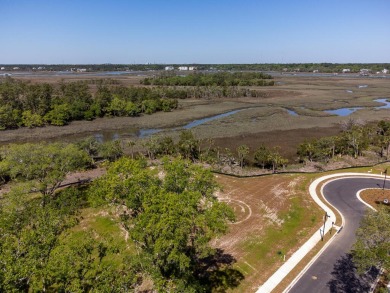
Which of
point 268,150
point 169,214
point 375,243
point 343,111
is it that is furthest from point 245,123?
point 169,214

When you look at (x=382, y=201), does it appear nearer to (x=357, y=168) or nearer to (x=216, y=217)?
(x=357, y=168)

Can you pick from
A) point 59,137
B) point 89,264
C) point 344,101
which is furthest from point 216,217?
point 344,101

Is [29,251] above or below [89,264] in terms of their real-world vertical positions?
above

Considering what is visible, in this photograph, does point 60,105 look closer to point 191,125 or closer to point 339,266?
point 191,125

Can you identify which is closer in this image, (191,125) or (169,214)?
(169,214)

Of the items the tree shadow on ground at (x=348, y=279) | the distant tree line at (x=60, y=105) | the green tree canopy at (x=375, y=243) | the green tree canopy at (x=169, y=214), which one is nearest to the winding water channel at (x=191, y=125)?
the distant tree line at (x=60, y=105)

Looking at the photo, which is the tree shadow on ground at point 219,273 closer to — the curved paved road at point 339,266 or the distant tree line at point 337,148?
the curved paved road at point 339,266

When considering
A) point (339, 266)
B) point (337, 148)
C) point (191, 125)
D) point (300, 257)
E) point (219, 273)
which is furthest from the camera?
point (191, 125)
